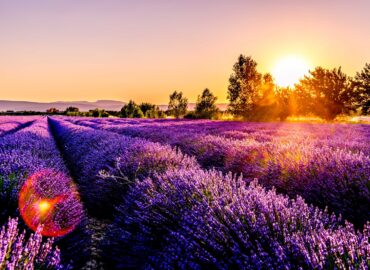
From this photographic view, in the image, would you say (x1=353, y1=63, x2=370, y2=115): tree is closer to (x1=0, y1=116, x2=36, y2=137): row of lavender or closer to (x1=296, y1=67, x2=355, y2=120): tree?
(x1=296, y1=67, x2=355, y2=120): tree

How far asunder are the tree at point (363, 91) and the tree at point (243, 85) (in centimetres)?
1033

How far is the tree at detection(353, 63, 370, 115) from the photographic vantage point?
1168 inches

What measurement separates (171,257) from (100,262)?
1.13m

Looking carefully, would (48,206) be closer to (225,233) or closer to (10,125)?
(225,233)

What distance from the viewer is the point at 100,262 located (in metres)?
2.37

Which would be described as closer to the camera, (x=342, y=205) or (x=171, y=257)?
(x=171, y=257)

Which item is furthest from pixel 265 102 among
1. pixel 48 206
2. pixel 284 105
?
pixel 48 206

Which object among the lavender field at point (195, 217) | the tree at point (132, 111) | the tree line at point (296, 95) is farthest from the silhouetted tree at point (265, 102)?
the lavender field at point (195, 217)

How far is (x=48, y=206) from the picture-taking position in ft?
7.14

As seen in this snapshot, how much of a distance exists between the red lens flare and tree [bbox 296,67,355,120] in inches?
1221

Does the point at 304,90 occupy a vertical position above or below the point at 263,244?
above

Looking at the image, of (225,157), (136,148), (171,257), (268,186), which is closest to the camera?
(171,257)

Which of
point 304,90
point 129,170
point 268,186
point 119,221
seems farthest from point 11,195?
point 304,90

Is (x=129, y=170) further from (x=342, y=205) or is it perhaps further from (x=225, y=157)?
(x=342, y=205)
